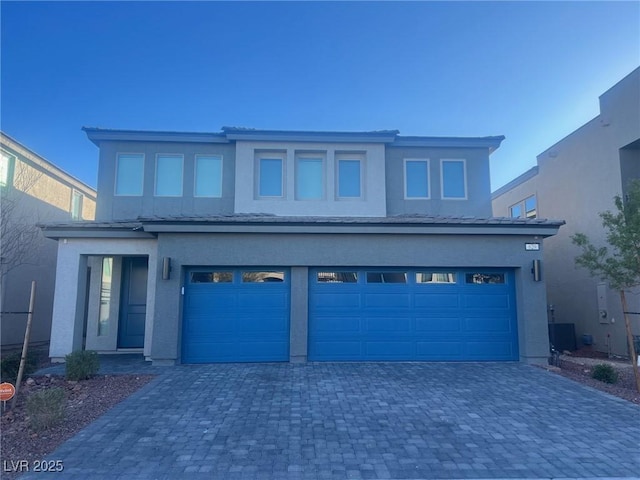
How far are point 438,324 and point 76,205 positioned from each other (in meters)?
14.7

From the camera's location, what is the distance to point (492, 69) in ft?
39.5

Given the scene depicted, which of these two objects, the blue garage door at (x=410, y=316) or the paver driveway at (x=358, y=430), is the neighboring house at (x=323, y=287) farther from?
the paver driveway at (x=358, y=430)

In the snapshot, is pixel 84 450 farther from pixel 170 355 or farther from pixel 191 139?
pixel 191 139

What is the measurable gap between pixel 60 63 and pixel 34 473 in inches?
424

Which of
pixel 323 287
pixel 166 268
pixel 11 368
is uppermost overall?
pixel 166 268

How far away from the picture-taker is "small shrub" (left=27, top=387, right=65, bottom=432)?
5285mm

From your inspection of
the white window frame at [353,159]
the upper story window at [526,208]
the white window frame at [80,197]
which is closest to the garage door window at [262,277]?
the white window frame at [353,159]

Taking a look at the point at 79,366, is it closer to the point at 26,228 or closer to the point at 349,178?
the point at 26,228

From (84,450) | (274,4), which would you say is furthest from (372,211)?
(84,450)

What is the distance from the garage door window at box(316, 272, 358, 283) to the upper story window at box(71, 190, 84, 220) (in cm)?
1146

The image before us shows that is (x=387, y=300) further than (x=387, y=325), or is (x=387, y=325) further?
(x=387, y=300)

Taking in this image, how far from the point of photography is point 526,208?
17.0 meters

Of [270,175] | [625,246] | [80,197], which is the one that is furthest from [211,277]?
[80,197]

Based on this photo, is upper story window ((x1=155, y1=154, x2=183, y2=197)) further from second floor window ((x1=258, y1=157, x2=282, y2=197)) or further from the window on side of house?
the window on side of house
